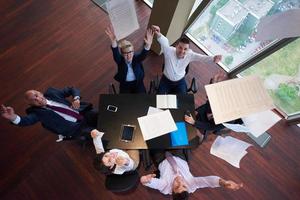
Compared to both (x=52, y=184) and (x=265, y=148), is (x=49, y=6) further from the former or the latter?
(x=265, y=148)

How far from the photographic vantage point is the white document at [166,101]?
2.53 metres

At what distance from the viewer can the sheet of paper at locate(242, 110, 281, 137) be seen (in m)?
2.50

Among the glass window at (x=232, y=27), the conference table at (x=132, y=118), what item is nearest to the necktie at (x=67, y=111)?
the conference table at (x=132, y=118)

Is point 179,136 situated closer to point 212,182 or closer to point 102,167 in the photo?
point 212,182

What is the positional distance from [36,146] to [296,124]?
3301 millimetres

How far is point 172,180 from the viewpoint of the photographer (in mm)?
2260

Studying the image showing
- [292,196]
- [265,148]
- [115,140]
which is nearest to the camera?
[115,140]

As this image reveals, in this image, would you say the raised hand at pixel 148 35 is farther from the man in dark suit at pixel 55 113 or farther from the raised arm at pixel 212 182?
the raised arm at pixel 212 182

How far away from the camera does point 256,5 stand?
2924 mm

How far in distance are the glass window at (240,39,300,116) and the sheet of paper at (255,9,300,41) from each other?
3.21 ft

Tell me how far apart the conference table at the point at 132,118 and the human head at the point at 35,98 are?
20.2 inches

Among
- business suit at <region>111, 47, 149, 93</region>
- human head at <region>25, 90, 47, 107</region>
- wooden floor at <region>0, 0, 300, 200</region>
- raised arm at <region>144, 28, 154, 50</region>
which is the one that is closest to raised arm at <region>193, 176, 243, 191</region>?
wooden floor at <region>0, 0, 300, 200</region>

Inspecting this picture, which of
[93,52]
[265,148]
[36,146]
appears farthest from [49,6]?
[265,148]

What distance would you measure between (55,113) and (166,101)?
3.38 ft
